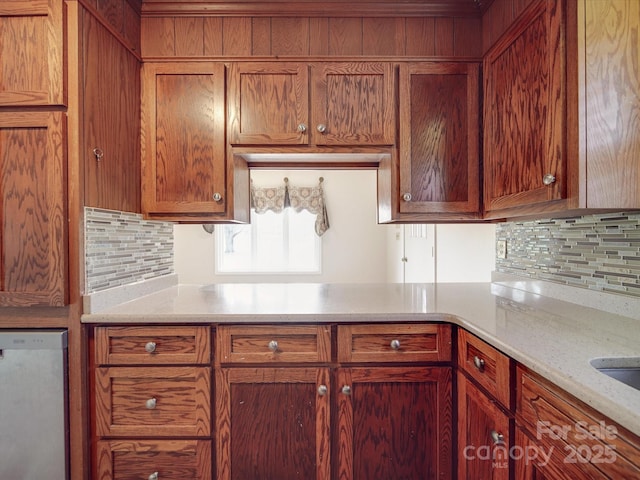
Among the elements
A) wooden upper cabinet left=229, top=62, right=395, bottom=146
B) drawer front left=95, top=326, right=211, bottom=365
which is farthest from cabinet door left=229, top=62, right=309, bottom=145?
drawer front left=95, top=326, right=211, bottom=365

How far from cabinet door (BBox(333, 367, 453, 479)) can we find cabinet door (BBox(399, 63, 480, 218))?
76 cm

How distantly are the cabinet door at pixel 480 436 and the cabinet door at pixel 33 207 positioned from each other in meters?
1.50

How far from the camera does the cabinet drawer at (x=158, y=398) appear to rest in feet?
4.44

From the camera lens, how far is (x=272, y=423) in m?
1.36

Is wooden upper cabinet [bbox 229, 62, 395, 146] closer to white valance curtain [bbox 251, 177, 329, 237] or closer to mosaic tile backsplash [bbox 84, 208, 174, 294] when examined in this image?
mosaic tile backsplash [bbox 84, 208, 174, 294]

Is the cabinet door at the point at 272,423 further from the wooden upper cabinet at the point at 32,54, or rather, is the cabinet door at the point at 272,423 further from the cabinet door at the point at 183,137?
the wooden upper cabinet at the point at 32,54

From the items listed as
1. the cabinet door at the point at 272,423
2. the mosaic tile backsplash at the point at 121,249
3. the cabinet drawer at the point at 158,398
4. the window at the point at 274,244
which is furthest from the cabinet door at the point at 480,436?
the window at the point at 274,244

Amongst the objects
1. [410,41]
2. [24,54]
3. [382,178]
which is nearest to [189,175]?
[24,54]

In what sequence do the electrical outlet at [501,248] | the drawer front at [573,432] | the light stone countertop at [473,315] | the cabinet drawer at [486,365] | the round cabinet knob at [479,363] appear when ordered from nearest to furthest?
the drawer front at [573,432] < the light stone countertop at [473,315] < the cabinet drawer at [486,365] < the round cabinet knob at [479,363] < the electrical outlet at [501,248]

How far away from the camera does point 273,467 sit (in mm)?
1365

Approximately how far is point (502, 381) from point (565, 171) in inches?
27.0

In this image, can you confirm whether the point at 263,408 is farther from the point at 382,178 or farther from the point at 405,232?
the point at 405,232

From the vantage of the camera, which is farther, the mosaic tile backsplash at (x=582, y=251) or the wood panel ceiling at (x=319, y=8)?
the wood panel ceiling at (x=319, y=8)

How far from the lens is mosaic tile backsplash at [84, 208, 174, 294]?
54.9 inches
